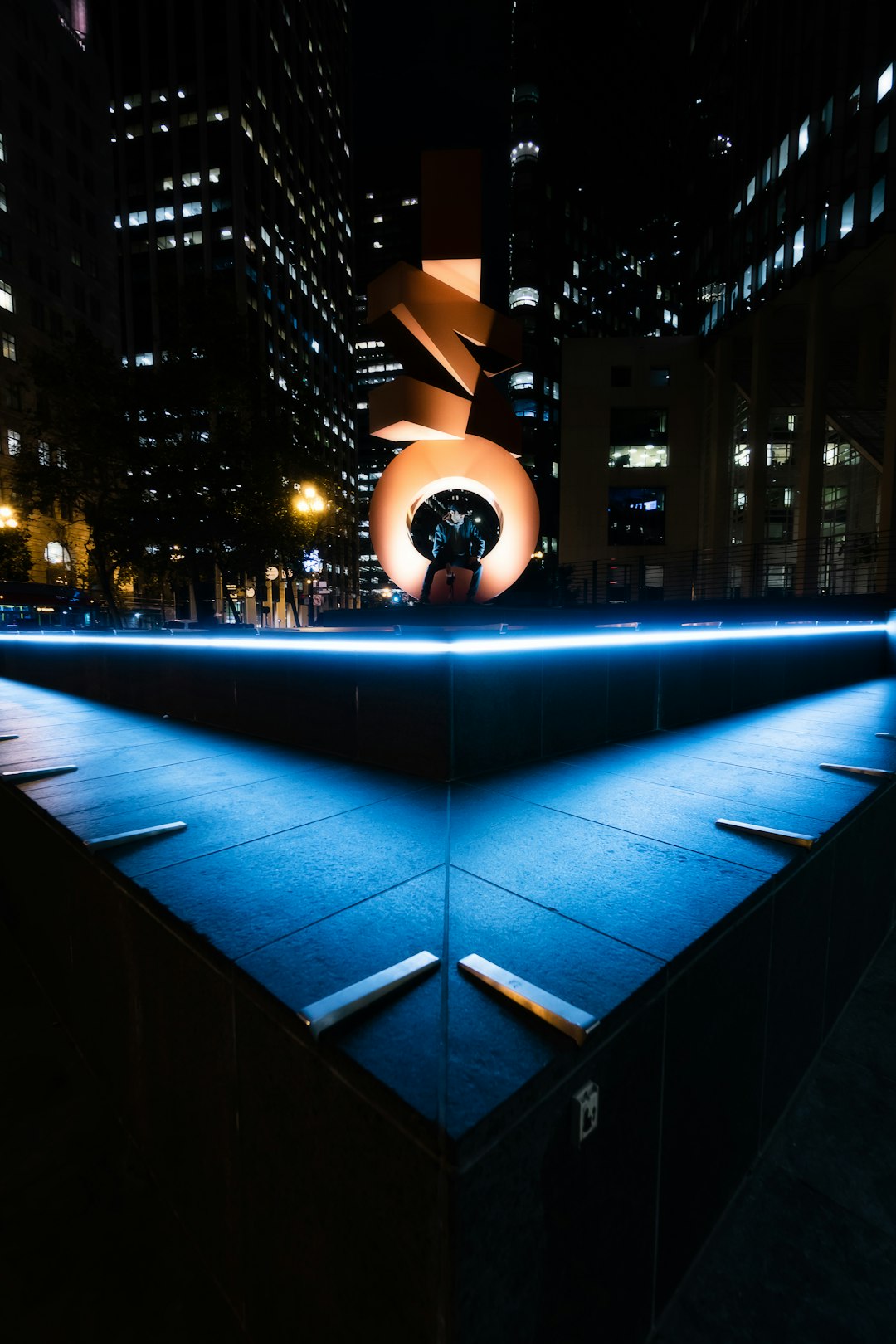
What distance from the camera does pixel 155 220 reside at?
258ft

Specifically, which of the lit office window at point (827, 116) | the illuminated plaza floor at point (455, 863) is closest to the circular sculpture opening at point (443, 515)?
the illuminated plaza floor at point (455, 863)

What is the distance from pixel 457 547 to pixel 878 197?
26.1m

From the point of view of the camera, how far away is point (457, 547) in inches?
443

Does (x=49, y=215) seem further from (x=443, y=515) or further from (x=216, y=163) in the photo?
(x=443, y=515)

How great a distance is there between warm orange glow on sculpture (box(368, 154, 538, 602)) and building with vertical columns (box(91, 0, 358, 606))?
2491 inches

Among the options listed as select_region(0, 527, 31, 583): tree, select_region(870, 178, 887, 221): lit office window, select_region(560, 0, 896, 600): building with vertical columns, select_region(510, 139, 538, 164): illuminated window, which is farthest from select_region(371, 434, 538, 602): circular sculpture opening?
select_region(510, 139, 538, 164): illuminated window

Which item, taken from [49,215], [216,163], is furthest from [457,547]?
[216,163]

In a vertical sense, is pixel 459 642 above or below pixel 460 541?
below

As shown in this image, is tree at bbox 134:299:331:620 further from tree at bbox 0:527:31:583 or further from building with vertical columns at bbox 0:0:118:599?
building with vertical columns at bbox 0:0:118:599

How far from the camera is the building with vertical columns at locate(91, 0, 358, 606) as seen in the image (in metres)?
75.1

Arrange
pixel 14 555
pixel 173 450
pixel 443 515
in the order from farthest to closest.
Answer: pixel 14 555 → pixel 173 450 → pixel 443 515

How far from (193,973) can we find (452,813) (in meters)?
2.04

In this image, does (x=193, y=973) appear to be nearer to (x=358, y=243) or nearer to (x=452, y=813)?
(x=452, y=813)

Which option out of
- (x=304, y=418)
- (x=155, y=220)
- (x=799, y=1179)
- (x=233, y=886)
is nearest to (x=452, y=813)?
(x=233, y=886)
